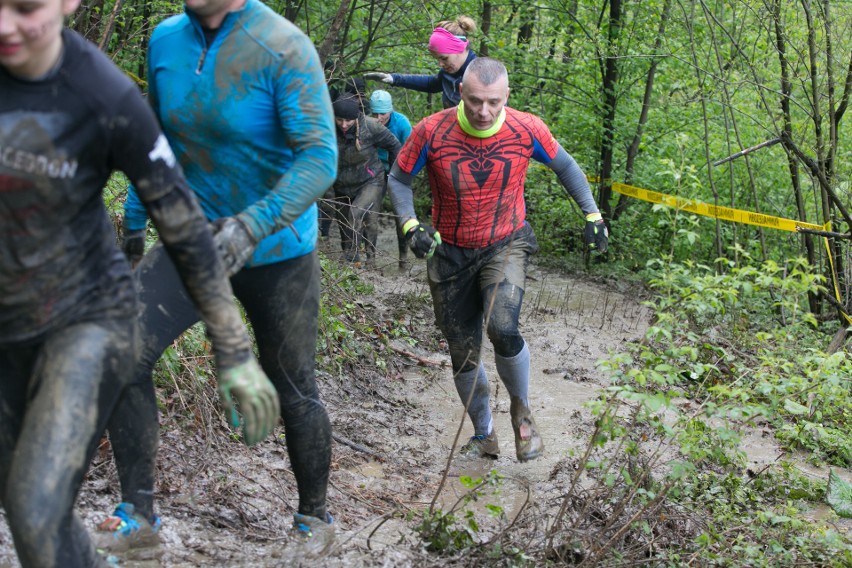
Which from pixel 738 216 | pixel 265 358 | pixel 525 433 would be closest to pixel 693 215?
pixel 738 216

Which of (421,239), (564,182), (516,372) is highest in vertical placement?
(564,182)

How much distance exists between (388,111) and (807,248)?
4837 millimetres

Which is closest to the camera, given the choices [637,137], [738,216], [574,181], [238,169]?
[238,169]

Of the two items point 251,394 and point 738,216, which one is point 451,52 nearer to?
point 738,216

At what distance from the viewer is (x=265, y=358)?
11.3 ft

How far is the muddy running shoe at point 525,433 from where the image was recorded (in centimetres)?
549

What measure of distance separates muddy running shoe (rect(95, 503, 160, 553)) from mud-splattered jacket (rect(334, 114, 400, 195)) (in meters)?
7.38

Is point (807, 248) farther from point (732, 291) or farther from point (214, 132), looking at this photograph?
point (214, 132)

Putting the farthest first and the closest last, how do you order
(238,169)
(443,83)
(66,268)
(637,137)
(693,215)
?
(637,137) → (693,215) → (443,83) → (238,169) → (66,268)

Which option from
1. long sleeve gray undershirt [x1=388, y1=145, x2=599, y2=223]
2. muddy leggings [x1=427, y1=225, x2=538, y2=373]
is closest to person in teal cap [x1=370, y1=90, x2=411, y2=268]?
long sleeve gray undershirt [x1=388, y1=145, x2=599, y2=223]

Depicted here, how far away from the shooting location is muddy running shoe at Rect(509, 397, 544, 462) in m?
5.49

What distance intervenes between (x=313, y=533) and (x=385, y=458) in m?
1.91

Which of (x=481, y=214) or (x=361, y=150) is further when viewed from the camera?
(x=361, y=150)

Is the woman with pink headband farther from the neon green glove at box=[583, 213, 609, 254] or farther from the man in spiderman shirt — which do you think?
the neon green glove at box=[583, 213, 609, 254]
